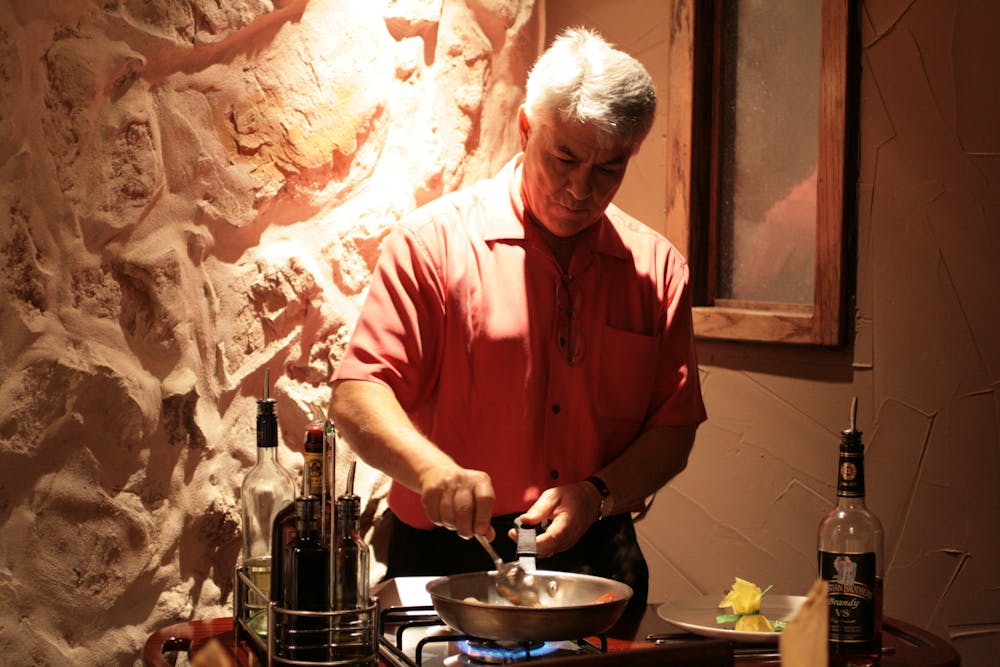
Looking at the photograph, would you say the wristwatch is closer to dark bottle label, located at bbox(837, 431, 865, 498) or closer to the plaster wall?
dark bottle label, located at bbox(837, 431, 865, 498)

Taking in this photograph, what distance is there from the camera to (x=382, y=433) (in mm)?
1918

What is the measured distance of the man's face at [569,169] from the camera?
211cm

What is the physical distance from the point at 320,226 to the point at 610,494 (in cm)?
88

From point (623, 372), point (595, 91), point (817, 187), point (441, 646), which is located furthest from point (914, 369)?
point (441, 646)

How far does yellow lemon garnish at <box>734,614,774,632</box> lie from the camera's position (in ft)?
5.24

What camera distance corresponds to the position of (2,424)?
6.11 ft

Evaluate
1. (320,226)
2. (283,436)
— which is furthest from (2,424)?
(320,226)

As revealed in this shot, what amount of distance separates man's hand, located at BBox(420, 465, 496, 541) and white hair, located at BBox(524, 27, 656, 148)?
2.44 feet

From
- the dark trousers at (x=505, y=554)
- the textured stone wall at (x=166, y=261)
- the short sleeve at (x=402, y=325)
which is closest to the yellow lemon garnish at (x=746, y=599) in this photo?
the dark trousers at (x=505, y=554)

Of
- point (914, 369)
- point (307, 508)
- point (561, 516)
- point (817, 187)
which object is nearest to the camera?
point (307, 508)

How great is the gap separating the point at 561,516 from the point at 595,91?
2.49 feet

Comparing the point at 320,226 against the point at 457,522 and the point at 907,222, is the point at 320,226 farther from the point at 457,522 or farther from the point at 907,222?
the point at 907,222

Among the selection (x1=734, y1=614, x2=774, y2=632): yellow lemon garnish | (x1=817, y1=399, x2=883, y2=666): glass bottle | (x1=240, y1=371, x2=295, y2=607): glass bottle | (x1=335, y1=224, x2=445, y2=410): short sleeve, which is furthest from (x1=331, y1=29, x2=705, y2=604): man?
(x1=817, y1=399, x2=883, y2=666): glass bottle

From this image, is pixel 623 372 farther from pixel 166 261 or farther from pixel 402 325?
pixel 166 261
